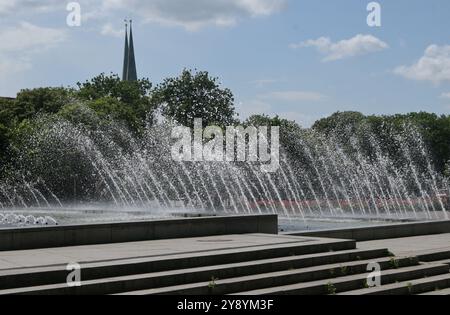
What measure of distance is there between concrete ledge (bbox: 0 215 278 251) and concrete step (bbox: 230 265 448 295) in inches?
166

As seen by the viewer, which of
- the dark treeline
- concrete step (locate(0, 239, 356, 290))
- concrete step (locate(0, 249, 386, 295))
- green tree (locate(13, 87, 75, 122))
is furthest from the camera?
green tree (locate(13, 87, 75, 122))

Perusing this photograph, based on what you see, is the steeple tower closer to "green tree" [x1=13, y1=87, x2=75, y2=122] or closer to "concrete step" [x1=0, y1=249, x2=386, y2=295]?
"green tree" [x1=13, y1=87, x2=75, y2=122]

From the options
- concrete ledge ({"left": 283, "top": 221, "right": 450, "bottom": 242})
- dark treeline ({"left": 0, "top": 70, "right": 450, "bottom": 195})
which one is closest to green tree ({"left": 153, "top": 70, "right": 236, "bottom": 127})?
dark treeline ({"left": 0, "top": 70, "right": 450, "bottom": 195})

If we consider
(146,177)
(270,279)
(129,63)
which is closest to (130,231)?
(270,279)

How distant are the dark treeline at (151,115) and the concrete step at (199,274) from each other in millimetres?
34523

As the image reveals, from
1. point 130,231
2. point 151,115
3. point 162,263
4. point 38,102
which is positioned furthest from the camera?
point 151,115

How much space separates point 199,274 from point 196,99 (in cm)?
5048

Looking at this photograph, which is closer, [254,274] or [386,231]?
[254,274]

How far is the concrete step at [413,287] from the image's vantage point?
10180 mm

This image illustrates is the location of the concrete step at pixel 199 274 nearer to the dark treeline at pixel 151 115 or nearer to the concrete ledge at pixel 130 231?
the concrete ledge at pixel 130 231

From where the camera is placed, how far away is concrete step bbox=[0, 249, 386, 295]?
8.55 meters

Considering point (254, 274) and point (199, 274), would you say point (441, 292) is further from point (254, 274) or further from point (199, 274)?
point (199, 274)

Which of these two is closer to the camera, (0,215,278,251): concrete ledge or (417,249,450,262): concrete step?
(0,215,278,251): concrete ledge

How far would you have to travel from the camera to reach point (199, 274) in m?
9.70
